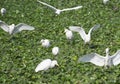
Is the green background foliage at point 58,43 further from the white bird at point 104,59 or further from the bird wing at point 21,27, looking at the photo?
the bird wing at point 21,27

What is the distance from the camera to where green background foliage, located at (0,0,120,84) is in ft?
18.9

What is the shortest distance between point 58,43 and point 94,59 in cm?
174

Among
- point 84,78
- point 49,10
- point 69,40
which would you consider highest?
point 49,10

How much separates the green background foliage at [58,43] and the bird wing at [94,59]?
0.59 ft

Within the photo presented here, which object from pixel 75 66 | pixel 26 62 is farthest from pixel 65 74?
pixel 26 62

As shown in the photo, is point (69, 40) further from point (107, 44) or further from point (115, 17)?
point (115, 17)

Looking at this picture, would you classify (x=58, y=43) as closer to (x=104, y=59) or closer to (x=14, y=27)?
(x=14, y=27)

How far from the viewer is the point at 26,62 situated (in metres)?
6.38

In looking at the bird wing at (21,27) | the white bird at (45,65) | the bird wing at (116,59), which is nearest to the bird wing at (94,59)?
the bird wing at (116,59)

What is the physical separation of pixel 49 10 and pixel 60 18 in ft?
2.41

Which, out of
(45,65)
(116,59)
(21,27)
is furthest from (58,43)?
(116,59)

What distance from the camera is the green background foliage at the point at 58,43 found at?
5.77 m

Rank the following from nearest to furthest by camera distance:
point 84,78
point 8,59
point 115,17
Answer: point 84,78 → point 8,59 → point 115,17

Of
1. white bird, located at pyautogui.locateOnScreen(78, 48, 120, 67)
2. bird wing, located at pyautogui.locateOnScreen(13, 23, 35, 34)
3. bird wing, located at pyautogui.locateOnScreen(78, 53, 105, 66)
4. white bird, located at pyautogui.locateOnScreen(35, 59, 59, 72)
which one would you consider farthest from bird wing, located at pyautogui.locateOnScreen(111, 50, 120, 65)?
bird wing, located at pyautogui.locateOnScreen(13, 23, 35, 34)
